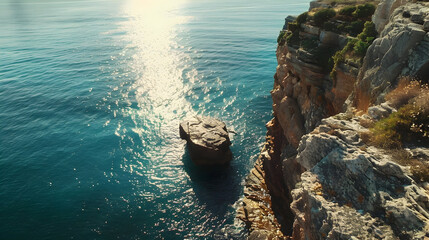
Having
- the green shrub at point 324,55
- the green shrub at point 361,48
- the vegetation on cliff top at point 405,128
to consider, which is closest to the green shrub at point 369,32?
the green shrub at point 361,48

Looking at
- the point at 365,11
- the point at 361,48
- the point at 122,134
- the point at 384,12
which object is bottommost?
the point at 122,134

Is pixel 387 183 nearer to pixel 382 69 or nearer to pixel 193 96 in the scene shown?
pixel 382 69

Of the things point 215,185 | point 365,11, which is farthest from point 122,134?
point 365,11

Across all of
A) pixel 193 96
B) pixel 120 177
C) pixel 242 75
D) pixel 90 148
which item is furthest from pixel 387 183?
pixel 242 75

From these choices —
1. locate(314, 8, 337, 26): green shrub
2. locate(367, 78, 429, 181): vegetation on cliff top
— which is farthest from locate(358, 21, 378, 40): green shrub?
locate(367, 78, 429, 181): vegetation on cliff top

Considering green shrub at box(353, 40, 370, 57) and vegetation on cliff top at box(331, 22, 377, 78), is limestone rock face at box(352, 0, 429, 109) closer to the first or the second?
green shrub at box(353, 40, 370, 57)

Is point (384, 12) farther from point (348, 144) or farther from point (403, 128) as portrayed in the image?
point (348, 144)
